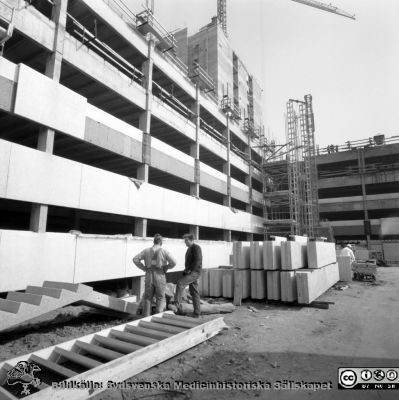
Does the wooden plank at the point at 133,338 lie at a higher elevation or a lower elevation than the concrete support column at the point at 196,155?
lower

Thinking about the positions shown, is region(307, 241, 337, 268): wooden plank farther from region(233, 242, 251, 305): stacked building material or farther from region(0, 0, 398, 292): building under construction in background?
region(0, 0, 398, 292): building under construction in background

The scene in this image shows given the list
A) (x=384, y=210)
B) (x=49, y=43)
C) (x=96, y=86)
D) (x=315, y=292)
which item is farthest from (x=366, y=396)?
(x=384, y=210)

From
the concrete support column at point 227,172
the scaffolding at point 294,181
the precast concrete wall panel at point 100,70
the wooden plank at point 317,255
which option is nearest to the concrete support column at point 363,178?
the scaffolding at point 294,181

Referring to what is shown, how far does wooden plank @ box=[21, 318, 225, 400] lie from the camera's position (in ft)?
9.75

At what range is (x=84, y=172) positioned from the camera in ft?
33.6

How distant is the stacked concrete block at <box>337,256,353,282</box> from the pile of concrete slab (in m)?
4.40

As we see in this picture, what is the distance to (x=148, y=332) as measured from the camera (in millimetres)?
4887

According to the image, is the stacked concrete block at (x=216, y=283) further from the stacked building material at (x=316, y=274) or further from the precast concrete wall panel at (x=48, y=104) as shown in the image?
the precast concrete wall panel at (x=48, y=104)

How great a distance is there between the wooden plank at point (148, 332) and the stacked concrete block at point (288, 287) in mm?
4633

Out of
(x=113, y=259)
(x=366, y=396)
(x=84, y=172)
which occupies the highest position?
(x=84, y=172)

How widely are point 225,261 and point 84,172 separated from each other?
13276 mm

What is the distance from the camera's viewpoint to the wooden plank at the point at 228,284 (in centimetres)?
908

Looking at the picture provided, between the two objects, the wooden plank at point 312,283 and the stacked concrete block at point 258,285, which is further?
the stacked concrete block at point 258,285

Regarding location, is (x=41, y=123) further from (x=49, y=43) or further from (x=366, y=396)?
(x=366, y=396)
